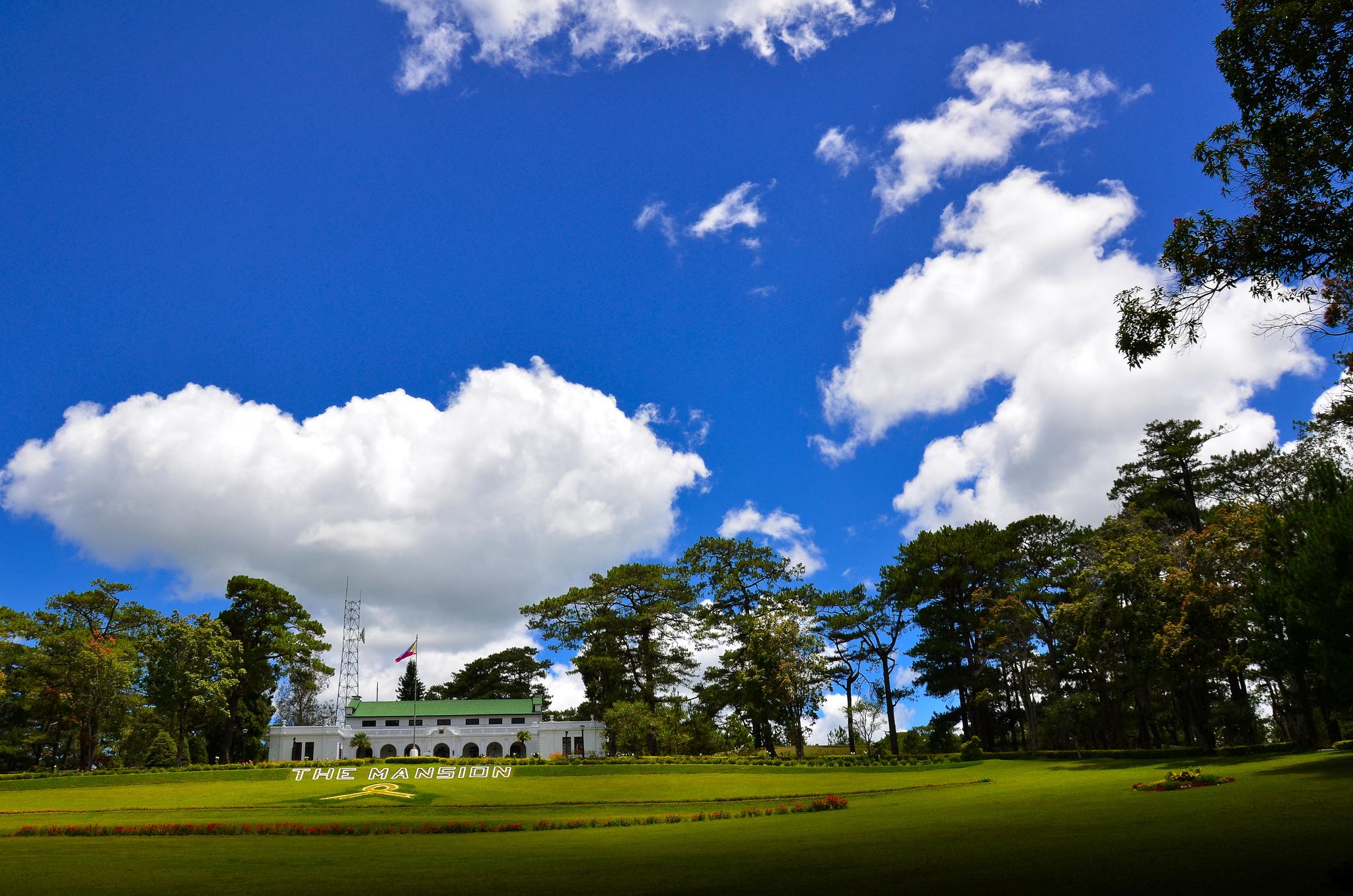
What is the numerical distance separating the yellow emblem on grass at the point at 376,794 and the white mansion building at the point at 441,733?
89.5 ft

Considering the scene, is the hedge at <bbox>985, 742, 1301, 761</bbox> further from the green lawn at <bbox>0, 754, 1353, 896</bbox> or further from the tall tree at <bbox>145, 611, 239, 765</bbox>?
the tall tree at <bbox>145, 611, 239, 765</bbox>

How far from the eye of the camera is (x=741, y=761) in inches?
1918

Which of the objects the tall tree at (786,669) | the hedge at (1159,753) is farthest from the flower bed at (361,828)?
the tall tree at (786,669)

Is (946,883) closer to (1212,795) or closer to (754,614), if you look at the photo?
(1212,795)

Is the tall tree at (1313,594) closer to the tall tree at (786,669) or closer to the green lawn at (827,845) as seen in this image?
the green lawn at (827,845)

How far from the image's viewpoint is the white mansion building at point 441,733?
6488 centimetres

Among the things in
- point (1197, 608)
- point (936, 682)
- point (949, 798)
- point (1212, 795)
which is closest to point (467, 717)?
point (936, 682)

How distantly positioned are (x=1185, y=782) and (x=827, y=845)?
14139 mm

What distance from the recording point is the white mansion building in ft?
213

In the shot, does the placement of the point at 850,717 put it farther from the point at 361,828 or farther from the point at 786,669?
the point at 361,828

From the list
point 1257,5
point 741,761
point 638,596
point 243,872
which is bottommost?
point 741,761

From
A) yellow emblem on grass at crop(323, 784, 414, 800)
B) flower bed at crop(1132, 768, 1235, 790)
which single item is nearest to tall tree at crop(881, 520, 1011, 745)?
flower bed at crop(1132, 768, 1235, 790)

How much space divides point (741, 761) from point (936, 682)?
1562 centimetres

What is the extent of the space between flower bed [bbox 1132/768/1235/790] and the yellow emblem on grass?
29.2 metres
